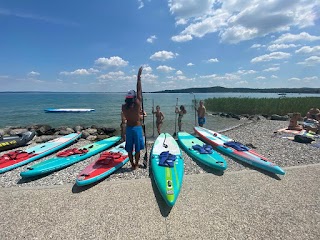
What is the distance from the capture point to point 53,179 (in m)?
5.46

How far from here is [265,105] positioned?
25297mm

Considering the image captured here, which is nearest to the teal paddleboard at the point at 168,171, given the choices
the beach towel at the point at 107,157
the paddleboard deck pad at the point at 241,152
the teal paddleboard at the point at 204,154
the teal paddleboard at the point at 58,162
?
the teal paddleboard at the point at 204,154

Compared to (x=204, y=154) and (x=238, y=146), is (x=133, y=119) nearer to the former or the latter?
(x=204, y=154)

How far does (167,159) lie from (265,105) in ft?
78.3

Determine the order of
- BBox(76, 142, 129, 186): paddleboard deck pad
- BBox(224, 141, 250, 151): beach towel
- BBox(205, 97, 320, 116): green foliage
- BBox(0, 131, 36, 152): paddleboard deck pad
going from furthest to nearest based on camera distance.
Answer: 1. BBox(205, 97, 320, 116): green foliage
2. BBox(0, 131, 36, 152): paddleboard deck pad
3. BBox(224, 141, 250, 151): beach towel
4. BBox(76, 142, 129, 186): paddleboard deck pad

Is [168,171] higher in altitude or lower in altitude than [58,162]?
higher

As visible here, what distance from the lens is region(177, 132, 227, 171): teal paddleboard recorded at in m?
5.87

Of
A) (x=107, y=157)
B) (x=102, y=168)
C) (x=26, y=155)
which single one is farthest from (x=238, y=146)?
(x=26, y=155)

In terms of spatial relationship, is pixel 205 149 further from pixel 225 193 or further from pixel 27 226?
pixel 27 226

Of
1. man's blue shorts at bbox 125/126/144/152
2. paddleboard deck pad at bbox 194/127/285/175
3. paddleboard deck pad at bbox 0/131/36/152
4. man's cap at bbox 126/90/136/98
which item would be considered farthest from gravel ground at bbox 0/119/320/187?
paddleboard deck pad at bbox 0/131/36/152

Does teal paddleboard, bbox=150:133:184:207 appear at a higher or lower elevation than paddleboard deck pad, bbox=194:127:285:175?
higher

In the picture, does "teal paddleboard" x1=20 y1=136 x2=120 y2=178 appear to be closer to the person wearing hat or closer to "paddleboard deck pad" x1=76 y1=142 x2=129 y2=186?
"paddleboard deck pad" x1=76 y1=142 x2=129 y2=186

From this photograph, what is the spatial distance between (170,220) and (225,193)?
1.58 metres

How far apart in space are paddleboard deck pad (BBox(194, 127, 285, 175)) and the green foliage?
17881 mm
